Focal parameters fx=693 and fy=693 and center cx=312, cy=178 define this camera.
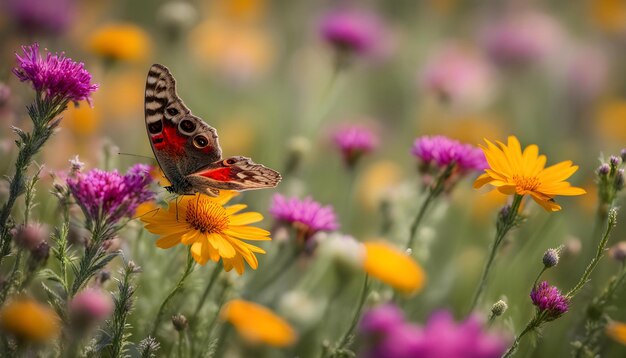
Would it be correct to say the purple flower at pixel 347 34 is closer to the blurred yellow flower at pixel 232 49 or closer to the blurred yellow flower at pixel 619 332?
the blurred yellow flower at pixel 232 49

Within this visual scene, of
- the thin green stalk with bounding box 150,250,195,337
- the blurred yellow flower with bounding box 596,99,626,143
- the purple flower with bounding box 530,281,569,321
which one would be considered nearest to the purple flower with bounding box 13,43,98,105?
the thin green stalk with bounding box 150,250,195,337

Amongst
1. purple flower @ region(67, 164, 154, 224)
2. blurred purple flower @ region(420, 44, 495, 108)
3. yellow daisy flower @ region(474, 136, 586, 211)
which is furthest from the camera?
blurred purple flower @ region(420, 44, 495, 108)

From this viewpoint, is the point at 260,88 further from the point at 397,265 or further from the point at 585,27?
the point at 397,265

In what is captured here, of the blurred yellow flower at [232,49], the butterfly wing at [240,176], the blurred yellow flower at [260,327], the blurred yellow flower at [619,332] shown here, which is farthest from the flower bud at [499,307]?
the blurred yellow flower at [232,49]

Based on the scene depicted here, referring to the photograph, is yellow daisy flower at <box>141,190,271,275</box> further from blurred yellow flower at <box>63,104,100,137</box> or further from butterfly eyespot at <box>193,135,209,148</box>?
blurred yellow flower at <box>63,104,100,137</box>

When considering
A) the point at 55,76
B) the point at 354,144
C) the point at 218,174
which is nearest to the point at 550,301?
the point at 218,174

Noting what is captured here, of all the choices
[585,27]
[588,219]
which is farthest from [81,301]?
[585,27]

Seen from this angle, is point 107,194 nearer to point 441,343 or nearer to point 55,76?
point 55,76
